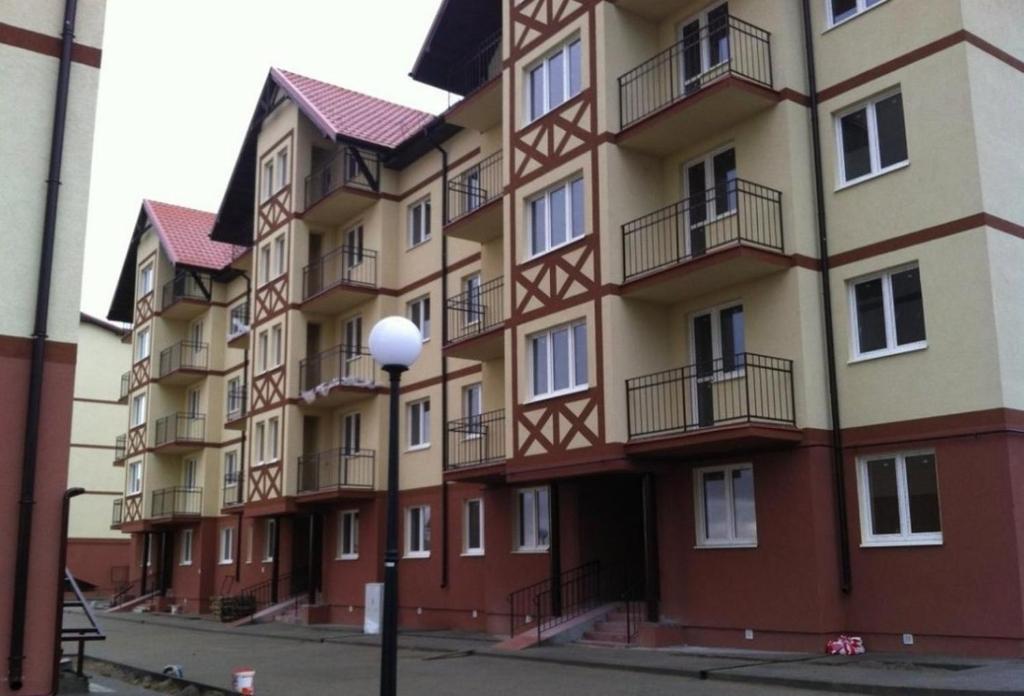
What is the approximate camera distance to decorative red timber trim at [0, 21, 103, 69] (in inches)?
467

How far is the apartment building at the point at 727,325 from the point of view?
14.9 metres

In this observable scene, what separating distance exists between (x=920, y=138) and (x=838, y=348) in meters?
3.29

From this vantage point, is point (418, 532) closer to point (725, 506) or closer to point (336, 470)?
point (336, 470)

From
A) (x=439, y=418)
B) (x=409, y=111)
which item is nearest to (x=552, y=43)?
(x=439, y=418)

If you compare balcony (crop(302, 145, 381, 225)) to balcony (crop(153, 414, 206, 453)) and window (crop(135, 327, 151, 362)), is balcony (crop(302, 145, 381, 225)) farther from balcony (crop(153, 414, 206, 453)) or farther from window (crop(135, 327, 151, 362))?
window (crop(135, 327, 151, 362))

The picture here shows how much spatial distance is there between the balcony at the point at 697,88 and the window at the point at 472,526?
9.44 metres

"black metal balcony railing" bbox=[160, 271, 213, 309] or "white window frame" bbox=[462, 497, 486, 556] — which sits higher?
"black metal balcony railing" bbox=[160, 271, 213, 309]

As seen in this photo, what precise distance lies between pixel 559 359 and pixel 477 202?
22.0 ft

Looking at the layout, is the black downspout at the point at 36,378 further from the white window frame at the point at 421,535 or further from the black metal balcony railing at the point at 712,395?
the white window frame at the point at 421,535

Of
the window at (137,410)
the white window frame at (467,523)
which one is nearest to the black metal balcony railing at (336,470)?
the white window frame at (467,523)

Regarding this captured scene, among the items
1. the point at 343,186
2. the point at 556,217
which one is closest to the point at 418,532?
the point at 343,186

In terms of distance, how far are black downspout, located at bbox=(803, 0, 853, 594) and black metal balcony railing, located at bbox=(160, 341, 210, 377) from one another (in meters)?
28.0

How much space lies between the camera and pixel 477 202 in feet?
82.2

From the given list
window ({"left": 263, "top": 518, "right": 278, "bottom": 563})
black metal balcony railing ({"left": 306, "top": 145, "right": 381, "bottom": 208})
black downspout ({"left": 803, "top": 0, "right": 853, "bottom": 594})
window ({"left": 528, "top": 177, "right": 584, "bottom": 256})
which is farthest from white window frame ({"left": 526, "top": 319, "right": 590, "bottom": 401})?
window ({"left": 263, "top": 518, "right": 278, "bottom": 563})
